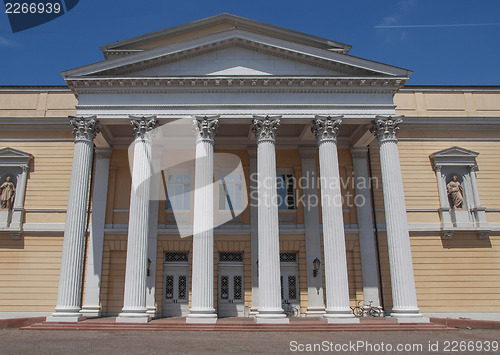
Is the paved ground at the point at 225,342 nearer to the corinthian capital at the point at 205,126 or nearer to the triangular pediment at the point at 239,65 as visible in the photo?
the corinthian capital at the point at 205,126

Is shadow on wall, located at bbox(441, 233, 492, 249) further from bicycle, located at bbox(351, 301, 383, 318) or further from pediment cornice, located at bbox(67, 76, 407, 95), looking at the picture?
pediment cornice, located at bbox(67, 76, 407, 95)

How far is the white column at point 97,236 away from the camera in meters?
20.2

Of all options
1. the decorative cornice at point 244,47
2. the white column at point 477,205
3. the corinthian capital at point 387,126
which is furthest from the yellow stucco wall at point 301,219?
the decorative cornice at point 244,47

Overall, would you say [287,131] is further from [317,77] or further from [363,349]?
[363,349]

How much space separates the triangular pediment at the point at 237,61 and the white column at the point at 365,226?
5.23 metres

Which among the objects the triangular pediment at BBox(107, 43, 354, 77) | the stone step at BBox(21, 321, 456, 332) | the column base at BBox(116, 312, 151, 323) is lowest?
the stone step at BBox(21, 321, 456, 332)

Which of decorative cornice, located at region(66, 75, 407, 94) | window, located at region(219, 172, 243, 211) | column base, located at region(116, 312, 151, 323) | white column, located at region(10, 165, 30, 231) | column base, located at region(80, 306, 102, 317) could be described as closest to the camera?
column base, located at region(116, 312, 151, 323)

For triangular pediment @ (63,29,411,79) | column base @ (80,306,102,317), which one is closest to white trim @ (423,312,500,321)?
triangular pediment @ (63,29,411,79)

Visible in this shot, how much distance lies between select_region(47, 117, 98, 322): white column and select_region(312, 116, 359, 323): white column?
9.97 metres

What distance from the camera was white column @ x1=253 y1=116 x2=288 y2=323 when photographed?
659 inches

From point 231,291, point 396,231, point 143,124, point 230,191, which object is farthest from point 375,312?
point 143,124

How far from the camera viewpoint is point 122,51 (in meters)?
22.3

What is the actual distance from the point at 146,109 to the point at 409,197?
1405cm

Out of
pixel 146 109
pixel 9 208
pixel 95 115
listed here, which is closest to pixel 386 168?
pixel 146 109
